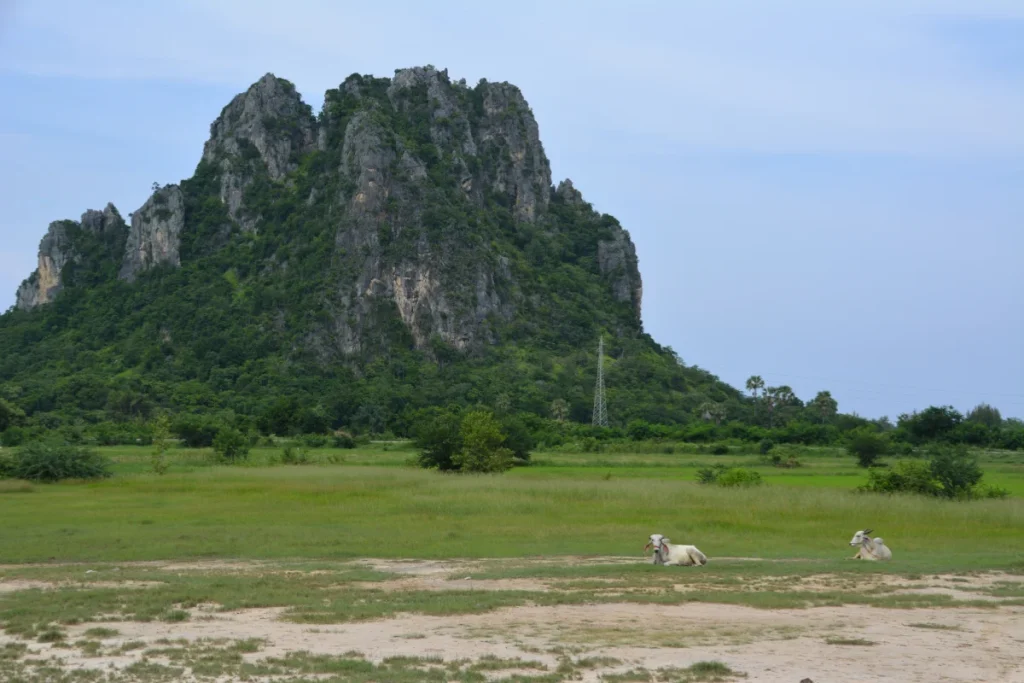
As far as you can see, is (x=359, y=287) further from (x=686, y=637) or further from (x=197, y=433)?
(x=686, y=637)

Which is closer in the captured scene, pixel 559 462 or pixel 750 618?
pixel 750 618

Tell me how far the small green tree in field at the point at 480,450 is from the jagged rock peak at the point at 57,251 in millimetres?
106596

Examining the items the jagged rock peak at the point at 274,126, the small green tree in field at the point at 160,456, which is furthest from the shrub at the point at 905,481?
the jagged rock peak at the point at 274,126

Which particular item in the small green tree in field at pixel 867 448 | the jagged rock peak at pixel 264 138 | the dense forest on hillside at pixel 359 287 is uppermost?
the jagged rock peak at pixel 264 138

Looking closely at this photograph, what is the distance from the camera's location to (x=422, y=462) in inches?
1791

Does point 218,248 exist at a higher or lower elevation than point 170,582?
higher

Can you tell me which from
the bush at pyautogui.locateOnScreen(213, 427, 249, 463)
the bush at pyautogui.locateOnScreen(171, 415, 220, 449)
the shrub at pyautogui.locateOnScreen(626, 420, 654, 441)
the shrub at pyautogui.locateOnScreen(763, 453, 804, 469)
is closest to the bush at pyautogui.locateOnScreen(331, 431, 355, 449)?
the bush at pyautogui.locateOnScreen(171, 415, 220, 449)

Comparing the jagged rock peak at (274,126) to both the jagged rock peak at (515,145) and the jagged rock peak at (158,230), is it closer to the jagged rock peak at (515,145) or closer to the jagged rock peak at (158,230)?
the jagged rock peak at (158,230)

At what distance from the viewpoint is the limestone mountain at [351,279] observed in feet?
357

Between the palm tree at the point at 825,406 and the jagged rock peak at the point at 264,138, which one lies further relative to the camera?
the jagged rock peak at the point at 264,138

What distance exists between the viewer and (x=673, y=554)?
57.8 ft

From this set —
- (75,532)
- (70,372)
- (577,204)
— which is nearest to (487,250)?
(577,204)

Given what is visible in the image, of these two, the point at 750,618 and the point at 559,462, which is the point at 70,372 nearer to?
the point at 559,462

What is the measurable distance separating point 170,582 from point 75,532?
A: 25.8 feet
